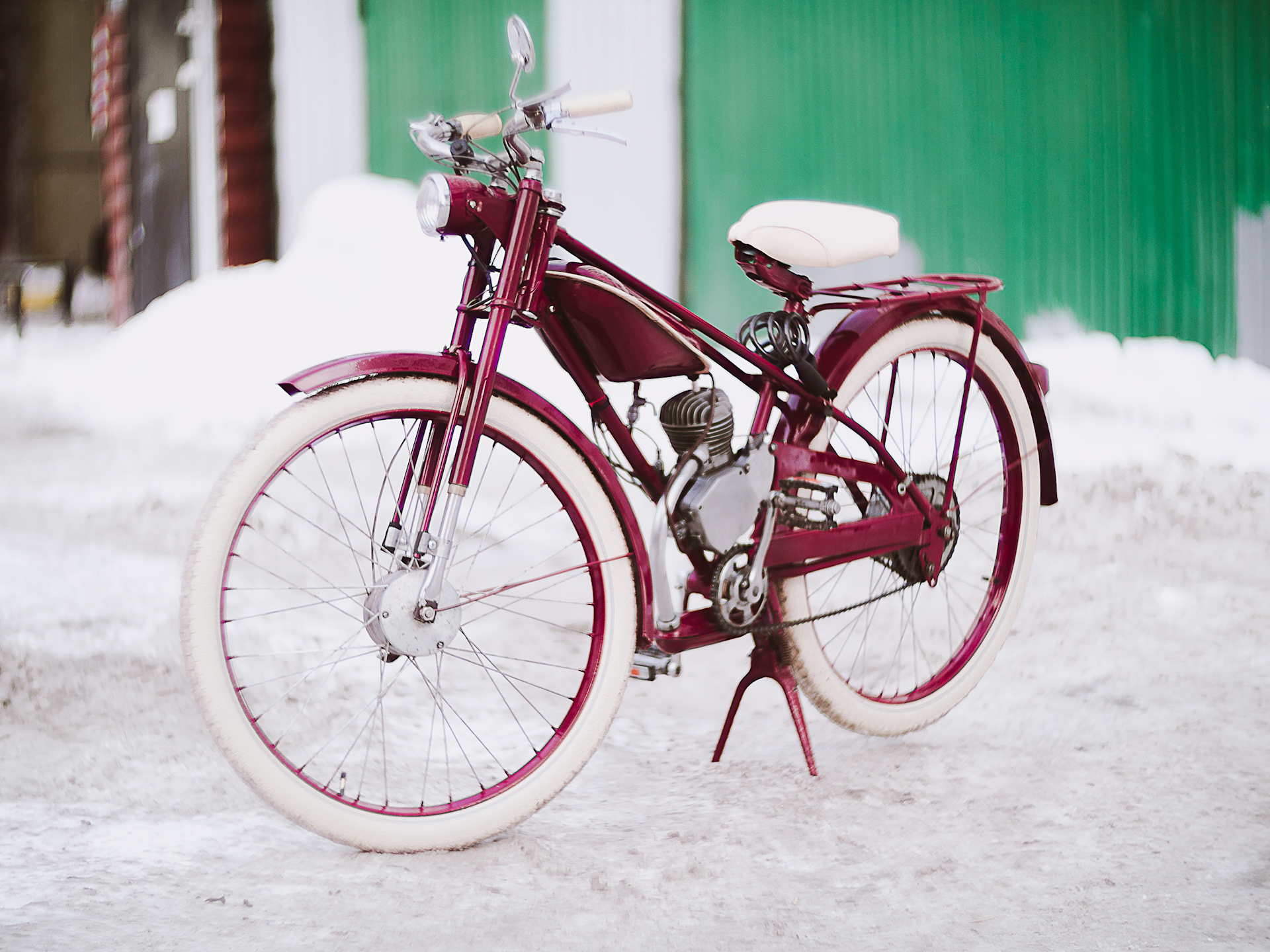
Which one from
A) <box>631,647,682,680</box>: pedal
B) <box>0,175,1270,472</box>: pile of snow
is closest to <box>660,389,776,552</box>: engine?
<box>631,647,682,680</box>: pedal

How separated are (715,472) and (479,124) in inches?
31.2

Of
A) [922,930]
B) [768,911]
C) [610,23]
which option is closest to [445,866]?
[768,911]

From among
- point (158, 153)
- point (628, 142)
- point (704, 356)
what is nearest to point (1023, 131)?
point (628, 142)

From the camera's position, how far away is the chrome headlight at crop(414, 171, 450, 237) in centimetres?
185

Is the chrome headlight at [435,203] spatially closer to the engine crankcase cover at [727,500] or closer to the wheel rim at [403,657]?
the wheel rim at [403,657]

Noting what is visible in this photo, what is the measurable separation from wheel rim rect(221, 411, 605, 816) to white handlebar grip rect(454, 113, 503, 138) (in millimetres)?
503

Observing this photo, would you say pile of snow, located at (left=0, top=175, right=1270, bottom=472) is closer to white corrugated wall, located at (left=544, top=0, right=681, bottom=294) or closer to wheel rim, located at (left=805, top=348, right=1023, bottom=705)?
white corrugated wall, located at (left=544, top=0, right=681, bottom=294)

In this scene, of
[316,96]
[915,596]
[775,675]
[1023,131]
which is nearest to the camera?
[775,675]

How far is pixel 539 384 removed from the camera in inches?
214

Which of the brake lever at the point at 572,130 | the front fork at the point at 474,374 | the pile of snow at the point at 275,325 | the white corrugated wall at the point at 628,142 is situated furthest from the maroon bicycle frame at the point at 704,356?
the pile of snow at the point at 275,325

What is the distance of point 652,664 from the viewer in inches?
83.1

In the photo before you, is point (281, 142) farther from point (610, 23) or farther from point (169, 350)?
point (610, 23)

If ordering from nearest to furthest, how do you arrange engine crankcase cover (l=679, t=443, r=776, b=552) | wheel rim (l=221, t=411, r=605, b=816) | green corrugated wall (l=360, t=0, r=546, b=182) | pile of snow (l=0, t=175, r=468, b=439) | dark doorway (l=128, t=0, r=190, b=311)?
wheel rim (l=221, t=411, r=605, b=816) → engine crankcase cover (l=679, t=443, r=776, b=552) → pile of snow (l=0, t=175, r=468, b=439) → green corrugated wall (l=360, t=0, r=546, b=182) → dark doorway (l=128, t=0, r=190, b=311)

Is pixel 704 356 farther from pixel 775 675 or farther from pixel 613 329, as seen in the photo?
pixel 775 675
